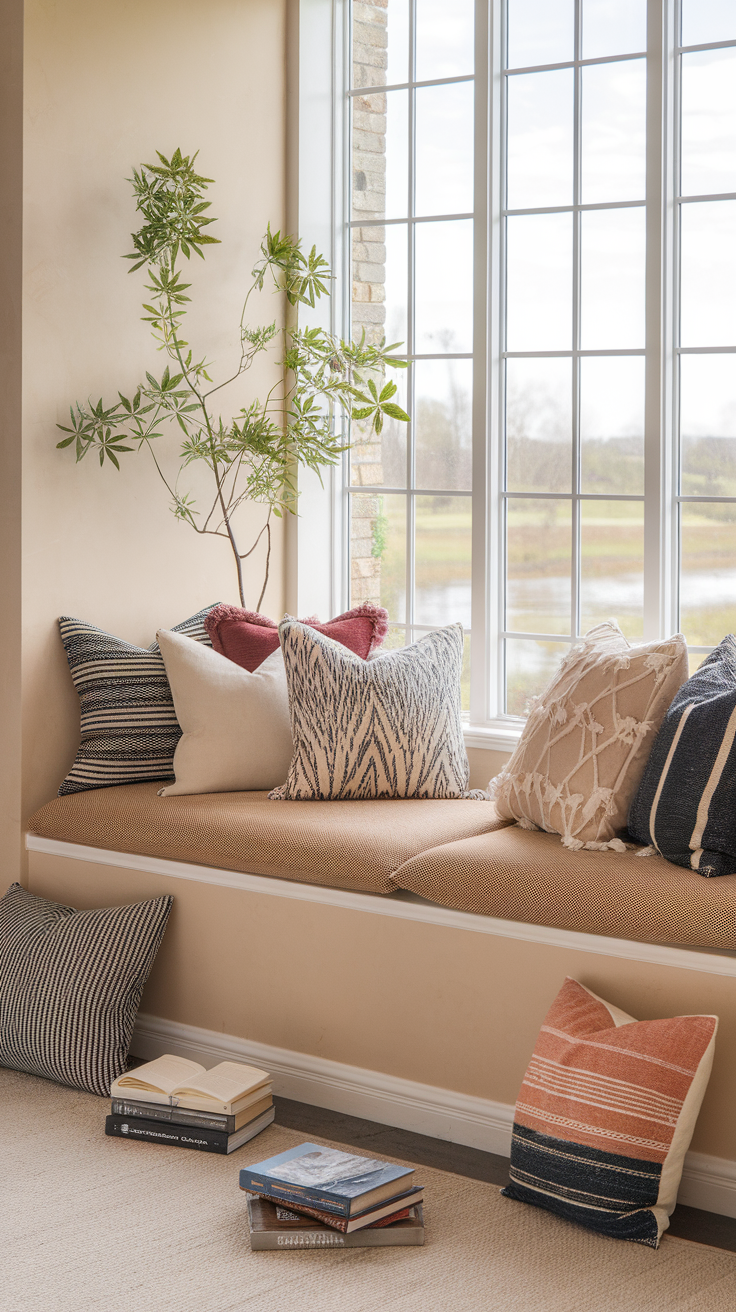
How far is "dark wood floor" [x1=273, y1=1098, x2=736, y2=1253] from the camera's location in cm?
237

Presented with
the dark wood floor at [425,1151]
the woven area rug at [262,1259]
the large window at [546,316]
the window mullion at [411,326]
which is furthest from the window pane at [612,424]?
the woven area rug at [262,1259]

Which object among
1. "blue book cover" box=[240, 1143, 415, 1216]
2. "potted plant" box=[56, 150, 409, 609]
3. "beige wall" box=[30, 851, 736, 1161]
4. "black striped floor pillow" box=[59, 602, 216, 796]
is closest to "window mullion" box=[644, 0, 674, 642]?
"potted plant" box=[56, 150, 409, 609]

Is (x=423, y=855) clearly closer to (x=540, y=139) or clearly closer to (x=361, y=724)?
(x=361, y=724)

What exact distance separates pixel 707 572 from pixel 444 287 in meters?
1.19

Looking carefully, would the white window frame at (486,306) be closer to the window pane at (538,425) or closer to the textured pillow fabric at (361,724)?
the window pane at (538,425)

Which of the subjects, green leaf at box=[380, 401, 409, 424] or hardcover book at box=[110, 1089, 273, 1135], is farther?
green leaf at box=[380, 401, 409, 424]

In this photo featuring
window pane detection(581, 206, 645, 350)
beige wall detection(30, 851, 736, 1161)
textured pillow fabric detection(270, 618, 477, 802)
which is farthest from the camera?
window pane detection(581, 206, 645, 350)

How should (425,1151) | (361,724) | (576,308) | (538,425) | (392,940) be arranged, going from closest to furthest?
(425,1151)
(392,940)
(361,724)
(576,308)
(538,425)

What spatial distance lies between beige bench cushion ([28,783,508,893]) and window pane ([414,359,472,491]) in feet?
3.51

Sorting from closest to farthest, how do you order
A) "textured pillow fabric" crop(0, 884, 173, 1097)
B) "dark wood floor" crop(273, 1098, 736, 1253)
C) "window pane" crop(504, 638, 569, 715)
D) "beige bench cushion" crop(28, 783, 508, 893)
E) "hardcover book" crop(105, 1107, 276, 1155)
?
"dark wood floor" crop(273, 1098, 736, 1253) < "hardcover book" crop(105, 1107, 276, 1155) < "beige bench cushion" crop(28, 783, 508, 893) < "textured pillow fabric" crop(0, 884, 173, 1097) < "window pane" crop(504, 638, 569, 715)

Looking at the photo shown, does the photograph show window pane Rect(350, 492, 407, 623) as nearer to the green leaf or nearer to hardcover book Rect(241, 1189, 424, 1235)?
the green leaf

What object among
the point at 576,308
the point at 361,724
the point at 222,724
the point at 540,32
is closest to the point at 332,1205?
the point at 361,724

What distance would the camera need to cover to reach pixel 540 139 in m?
3.55

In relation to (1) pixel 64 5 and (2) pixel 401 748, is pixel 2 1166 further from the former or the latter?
(1) pixel 64 5
